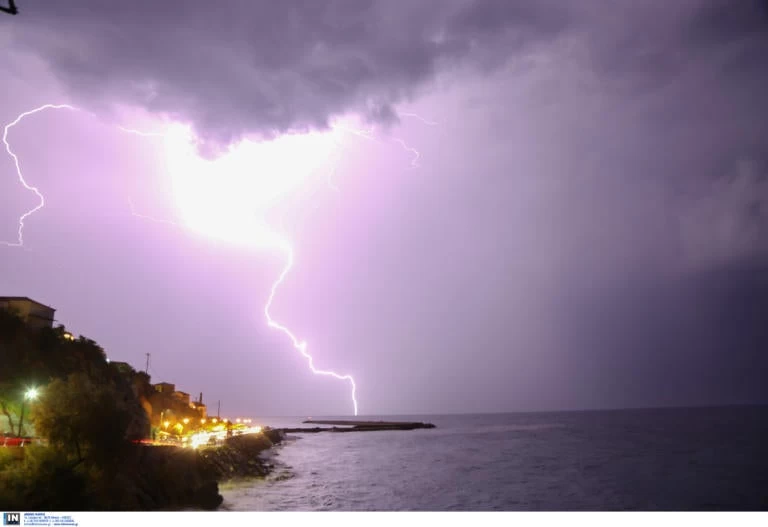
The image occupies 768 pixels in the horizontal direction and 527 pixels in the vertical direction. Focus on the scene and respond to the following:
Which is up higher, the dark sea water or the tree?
the tree

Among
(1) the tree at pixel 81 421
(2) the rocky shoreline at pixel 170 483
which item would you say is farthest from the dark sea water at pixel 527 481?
(1) the tree at pixel 81 421

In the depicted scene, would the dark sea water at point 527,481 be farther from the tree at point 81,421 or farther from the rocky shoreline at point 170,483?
the tree at point 81,421

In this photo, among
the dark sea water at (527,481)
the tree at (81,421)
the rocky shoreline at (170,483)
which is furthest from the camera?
the dark sea water at (527,481)

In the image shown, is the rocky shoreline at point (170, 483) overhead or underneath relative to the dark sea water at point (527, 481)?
overhead

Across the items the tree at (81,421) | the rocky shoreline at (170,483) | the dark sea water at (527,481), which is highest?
the tree at (81,421)

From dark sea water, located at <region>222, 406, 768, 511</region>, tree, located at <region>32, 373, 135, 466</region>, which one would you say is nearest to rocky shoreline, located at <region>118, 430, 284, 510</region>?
dark sea water, located at <region>222, 406, 768, 511</region>

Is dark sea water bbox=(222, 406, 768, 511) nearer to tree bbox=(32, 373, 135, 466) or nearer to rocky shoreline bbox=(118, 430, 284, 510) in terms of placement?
rocky shoreline bbox=(118, 430, 284, 510)

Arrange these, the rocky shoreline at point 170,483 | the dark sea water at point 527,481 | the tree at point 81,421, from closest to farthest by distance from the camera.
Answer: the tree at point 81,421 → the rocky shoreline at point 170,483 → the dark sea water at point 527,481

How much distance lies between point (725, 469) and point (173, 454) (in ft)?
125

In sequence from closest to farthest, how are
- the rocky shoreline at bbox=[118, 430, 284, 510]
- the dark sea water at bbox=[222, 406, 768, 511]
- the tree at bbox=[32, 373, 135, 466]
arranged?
the tree at bbox=[32, 373, 135, 466]
the rocky shoreline at bbox=[118, 430, 284, 510]
the dark sea water at bbox=[222, 406, 768, 511]

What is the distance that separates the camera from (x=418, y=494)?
31062 millimetres
